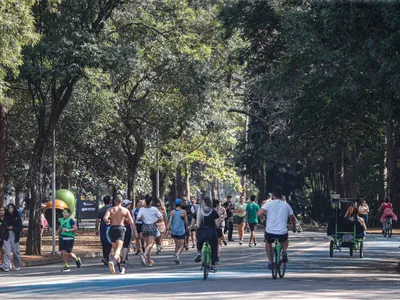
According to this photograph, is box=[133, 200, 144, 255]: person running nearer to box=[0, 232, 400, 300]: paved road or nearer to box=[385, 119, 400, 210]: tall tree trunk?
box=[0, 232, 400, 300]: paved road

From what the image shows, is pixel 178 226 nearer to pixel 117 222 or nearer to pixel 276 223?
pixel 117 222

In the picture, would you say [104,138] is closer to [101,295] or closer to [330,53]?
[330,53]

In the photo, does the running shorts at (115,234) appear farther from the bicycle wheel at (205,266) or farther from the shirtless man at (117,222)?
the bicycle wheel at (205,266)

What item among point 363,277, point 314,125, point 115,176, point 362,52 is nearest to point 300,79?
point 314,125

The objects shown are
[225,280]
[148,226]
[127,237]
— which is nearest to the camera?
[225,280]

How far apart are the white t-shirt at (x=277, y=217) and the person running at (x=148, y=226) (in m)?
5.67

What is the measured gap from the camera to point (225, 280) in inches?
772

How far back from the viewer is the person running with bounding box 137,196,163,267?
25141 millimetres

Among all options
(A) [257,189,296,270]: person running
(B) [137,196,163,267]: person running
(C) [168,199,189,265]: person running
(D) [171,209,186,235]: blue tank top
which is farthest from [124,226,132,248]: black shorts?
(A) [257,189,296,270]: person running

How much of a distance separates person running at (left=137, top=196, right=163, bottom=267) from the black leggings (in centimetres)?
473

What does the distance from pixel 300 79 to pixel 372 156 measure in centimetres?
3211

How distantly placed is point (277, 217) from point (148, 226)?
19.9 ft

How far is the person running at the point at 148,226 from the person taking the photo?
82.5ft

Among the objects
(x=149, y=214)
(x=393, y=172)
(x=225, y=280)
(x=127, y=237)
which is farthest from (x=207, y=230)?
(x=393, y=172)
